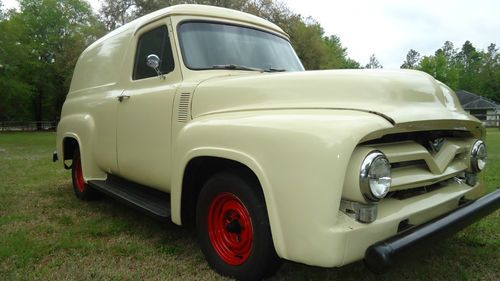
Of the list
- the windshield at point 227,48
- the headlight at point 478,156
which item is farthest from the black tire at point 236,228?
the headlight at point 478,156

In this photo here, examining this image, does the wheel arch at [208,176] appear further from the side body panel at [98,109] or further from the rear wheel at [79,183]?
the rear wheel at [79,183]

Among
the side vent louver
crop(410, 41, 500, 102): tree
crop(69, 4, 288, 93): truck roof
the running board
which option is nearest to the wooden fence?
crop(69, 4, 288, 93): truck roof

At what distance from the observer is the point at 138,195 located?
3832 millimetres

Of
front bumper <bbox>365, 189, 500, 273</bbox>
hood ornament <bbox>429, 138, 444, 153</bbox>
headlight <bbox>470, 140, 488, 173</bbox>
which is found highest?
hood ornament <bbox>429, 138, 444, 153</bbox>

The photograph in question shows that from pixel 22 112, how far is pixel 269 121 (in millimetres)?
46302

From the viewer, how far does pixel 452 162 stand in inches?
112

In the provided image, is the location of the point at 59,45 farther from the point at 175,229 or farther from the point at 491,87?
the point at 491,87

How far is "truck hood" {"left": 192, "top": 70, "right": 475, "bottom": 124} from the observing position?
95.4 inches

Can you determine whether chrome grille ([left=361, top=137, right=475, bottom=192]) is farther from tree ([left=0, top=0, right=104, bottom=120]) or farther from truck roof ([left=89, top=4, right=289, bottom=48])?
tree ([left=0, top=0, right=104, bottom=120])

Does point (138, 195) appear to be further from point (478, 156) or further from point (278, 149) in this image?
point (478, 156)

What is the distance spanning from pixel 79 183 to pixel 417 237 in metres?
4.68

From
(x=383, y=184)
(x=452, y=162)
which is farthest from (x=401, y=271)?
(x=383, y=184)

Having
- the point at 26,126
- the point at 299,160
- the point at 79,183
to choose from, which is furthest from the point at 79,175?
the point at 26,126

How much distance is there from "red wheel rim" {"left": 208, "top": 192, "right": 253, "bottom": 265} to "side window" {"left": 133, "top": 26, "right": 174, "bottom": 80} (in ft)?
4.41
